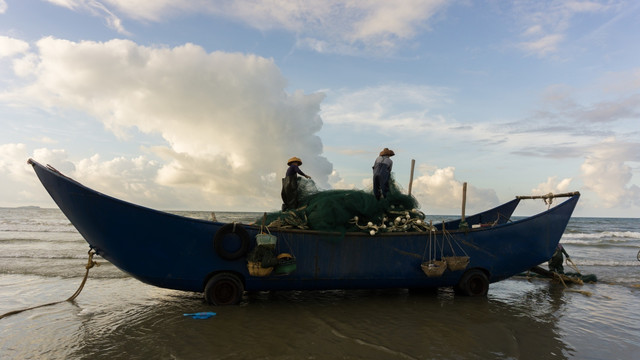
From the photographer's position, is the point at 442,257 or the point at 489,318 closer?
the point at 489,318

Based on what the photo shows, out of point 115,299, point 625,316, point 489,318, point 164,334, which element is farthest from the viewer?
point 115,299

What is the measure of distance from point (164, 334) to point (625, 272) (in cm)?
1490

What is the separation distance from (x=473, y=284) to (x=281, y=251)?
14.0 ft

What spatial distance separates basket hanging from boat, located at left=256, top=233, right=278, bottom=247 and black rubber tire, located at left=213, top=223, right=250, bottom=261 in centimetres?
30

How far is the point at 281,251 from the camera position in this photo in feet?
20.1

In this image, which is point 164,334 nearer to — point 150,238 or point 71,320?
point 150,238

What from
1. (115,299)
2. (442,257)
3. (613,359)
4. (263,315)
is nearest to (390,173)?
(442,257)

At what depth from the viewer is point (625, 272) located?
12.1 meters

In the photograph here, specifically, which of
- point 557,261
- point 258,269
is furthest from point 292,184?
point 557,261

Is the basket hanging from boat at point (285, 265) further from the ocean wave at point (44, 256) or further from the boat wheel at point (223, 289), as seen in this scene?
the ocean wave at point (44, 256)

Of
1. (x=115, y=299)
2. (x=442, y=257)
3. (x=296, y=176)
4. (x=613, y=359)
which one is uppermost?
(x=296, y=176)

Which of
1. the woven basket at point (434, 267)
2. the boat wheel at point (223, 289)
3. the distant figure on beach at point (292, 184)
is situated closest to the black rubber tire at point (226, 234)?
the boat wheel at point (223, 289)

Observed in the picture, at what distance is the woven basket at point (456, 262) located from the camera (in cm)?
683

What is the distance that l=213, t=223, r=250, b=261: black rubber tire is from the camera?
587 cm
